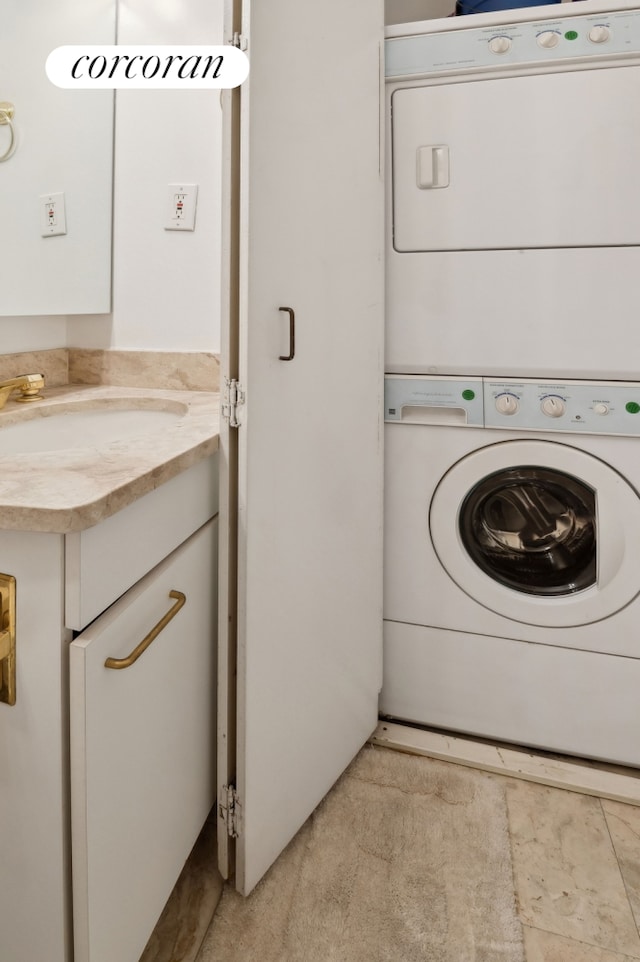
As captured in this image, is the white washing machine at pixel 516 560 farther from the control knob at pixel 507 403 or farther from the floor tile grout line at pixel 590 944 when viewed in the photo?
the floor tile grout line at pixel 590 944

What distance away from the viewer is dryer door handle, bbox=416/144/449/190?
1.41 meters

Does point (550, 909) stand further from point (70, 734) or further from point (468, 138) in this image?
point (468, 138)

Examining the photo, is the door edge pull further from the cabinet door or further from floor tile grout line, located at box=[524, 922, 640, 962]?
floor tile grout line, located at box=[524, 922, 640, 962]

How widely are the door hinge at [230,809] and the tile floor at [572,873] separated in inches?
7.6

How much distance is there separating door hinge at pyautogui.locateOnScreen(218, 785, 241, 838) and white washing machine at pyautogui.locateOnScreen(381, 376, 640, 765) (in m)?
0.66

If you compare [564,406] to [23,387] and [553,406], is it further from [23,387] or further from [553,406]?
[23,387]

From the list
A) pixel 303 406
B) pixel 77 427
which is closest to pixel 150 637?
pixel 303 406

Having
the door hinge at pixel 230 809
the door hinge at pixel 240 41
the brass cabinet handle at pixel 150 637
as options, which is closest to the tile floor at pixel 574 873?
the door hinge at pixel 230 809

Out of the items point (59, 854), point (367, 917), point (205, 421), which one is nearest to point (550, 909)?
point (367, 917)

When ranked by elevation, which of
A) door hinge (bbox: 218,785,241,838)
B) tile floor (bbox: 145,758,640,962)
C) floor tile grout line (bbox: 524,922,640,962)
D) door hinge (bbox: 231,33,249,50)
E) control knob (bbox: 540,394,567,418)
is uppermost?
door hinge (bbox: 231,33,249,50)

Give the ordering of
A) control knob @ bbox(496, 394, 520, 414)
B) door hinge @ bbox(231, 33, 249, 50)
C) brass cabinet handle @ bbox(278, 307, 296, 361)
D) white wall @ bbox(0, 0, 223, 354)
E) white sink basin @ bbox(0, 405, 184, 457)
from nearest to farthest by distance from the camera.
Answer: door hinge @ bbox(231, 33, 249, 50) → brass cabinet handle @ bbox(278, 307, 296, 361) → white sink basin @ bbox(0, 405, 184, 457) → control knob @ bbox(496, 394, 520, 414) → white wall @ bbox(0, 0, 223, 354)

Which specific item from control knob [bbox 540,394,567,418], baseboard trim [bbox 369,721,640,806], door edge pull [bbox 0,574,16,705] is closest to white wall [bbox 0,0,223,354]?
control knob [bbox 540,394,567,418]

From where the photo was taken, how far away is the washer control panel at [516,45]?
128 centimetres

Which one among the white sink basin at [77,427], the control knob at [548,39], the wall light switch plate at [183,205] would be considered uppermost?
the control knob at [548,39]
